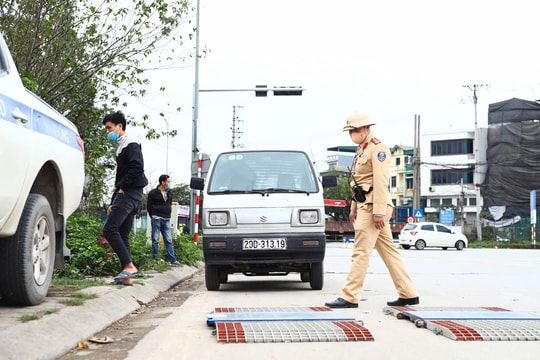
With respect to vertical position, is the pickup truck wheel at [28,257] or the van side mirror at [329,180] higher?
the van side mirror at [329,180]

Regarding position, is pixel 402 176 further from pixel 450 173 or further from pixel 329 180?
pixel 329 180

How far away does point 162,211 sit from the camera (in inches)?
517

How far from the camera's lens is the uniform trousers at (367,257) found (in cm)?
704

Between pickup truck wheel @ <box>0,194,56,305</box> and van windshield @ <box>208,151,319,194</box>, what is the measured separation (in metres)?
3.91

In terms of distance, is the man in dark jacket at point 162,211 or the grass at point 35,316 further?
the man in dark jacket at point 162,211

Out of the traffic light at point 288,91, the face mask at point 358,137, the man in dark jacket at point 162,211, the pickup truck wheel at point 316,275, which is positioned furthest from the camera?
the traffic light at point 288,91

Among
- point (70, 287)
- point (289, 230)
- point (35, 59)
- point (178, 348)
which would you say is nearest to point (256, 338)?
point (178, 348)

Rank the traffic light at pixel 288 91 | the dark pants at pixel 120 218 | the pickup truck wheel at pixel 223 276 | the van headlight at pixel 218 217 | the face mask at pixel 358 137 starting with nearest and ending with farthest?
the face mask at pixel 358 137, the dark pants at pixel 120 218, the van headlight at pixel 218 217, the pickup truck wheel at pixel 223 276, the traffic light at pixel 288 91

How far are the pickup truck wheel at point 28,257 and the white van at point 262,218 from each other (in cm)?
341

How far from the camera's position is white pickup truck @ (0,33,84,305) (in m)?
4.66

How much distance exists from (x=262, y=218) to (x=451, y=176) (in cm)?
6932

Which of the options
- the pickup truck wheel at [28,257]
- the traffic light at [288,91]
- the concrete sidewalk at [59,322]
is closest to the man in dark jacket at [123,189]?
the concrete sidewalk at [59,322]

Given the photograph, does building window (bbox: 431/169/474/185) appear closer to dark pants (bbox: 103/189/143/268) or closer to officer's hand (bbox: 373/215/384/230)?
dark pants (bbox: 103/189/143/268)

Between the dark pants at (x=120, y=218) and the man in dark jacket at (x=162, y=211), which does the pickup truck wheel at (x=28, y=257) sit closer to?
the dark pants at (x=120, y=218)
